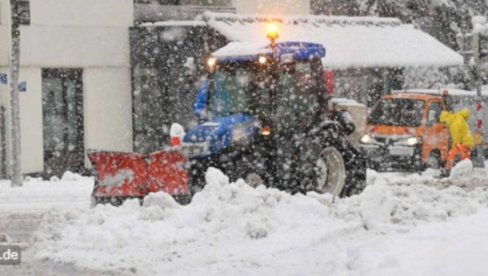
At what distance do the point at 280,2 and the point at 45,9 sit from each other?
7733 mm

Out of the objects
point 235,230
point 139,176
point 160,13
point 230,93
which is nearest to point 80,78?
point 160,13

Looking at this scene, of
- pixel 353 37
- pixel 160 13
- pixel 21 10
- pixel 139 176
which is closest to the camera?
pixel 139 176

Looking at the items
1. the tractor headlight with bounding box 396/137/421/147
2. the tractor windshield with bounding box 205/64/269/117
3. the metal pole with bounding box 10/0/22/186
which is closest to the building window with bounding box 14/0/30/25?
the metal pole with bounding box 10/0/22/186

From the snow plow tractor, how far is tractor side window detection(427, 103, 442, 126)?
333 inches

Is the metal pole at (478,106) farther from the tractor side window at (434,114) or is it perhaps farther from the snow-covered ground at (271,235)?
the snow-covered ground at (271,235)

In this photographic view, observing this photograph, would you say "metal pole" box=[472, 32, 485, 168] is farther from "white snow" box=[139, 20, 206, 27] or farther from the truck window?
"white snow" box=[139, 20, 206, 27]

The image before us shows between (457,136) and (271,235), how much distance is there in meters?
12.5

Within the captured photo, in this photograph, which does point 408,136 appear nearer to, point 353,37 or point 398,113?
point 398,113

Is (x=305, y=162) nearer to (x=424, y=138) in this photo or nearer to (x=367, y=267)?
(x=367, y=267)

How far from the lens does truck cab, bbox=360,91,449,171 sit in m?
24.2

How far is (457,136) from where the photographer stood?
78.8 feet

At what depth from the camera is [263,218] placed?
12.9 metres

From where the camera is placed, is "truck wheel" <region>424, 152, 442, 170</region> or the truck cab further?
"truck wheel" <region>424, 152, 442, 170</region>

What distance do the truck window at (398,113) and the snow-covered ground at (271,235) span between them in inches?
341
